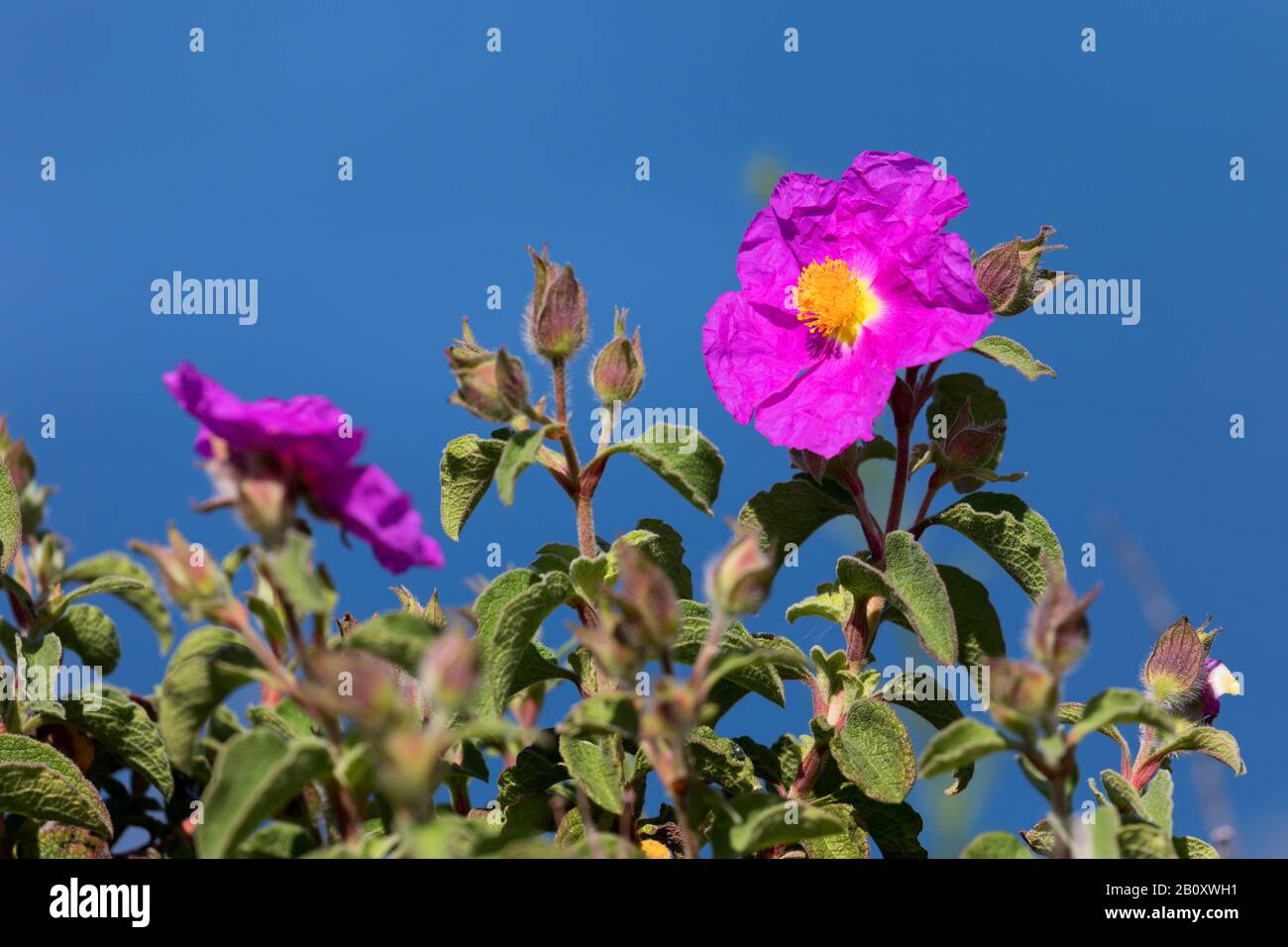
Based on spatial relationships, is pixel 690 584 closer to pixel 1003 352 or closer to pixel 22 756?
pixel 1003 352

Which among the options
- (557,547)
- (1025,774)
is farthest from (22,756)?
(1025,774)

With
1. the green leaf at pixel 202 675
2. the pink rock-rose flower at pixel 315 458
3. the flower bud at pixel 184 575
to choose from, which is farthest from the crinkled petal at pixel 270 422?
the green leaf at pixel 202 675

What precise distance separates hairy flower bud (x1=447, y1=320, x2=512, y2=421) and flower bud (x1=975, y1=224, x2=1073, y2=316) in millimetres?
834

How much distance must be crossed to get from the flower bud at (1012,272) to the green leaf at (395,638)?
1.19 m

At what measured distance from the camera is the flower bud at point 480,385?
1.81 m

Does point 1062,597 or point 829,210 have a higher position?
point 829,210

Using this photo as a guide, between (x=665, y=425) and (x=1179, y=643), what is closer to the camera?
(x=665, y=425)

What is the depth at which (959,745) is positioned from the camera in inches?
56.0

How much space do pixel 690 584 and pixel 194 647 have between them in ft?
3.12

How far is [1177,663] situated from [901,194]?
875mm

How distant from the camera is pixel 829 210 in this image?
2.39m

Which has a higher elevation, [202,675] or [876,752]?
[202,675]

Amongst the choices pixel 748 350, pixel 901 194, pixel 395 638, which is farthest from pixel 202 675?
pixel 901 194

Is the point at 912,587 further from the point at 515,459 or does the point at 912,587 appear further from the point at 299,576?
the point at 299,576
